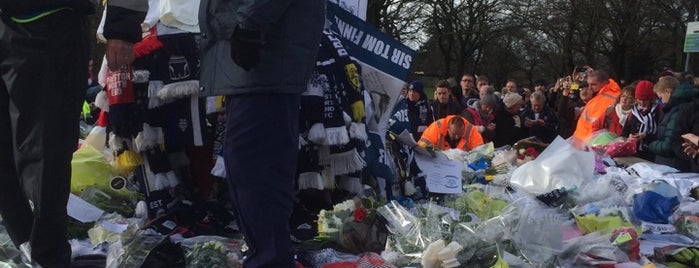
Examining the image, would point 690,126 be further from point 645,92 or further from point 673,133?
point 645,92

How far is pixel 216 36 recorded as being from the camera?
92.4 inches

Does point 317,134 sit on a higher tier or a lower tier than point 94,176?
higher

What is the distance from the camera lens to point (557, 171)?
475 cm

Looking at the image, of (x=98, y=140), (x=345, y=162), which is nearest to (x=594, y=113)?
(x=345, y=162)

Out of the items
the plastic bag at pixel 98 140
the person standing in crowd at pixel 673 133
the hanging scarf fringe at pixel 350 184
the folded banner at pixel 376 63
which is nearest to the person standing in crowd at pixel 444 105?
the person standing in crowd at pixel 673 133

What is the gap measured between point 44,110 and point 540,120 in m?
7.97

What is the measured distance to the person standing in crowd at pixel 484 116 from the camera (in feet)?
28.1

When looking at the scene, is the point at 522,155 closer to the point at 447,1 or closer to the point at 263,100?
the point at 263,100

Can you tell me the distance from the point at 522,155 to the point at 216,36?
4.33 m

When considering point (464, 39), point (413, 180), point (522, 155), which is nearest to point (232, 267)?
point (413, 180)

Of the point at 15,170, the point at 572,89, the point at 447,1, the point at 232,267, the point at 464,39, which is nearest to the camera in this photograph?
the point at 15,170

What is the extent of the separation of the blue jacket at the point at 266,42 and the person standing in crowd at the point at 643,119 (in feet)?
18.7

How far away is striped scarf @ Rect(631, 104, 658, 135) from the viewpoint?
7271mm

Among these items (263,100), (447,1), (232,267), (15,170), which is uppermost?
(447,1)
